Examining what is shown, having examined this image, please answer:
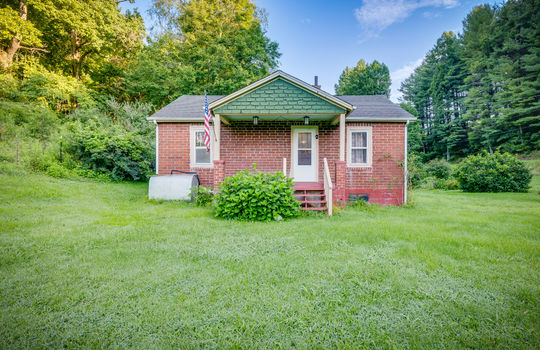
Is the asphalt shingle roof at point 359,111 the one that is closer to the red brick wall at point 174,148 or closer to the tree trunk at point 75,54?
the red brick wall at point 174,148

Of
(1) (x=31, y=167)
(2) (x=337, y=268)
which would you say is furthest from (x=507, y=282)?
(1) (x=31, y=167)

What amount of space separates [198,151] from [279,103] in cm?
419

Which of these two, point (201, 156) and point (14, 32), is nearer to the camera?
point (201, 156)

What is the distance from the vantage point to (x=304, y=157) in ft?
30.3

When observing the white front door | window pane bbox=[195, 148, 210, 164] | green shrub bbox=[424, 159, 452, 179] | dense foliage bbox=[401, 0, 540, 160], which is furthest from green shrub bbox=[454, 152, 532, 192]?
window pane bbox=[195, 148, 210, 164]

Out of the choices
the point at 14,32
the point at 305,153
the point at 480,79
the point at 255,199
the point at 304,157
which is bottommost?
the point at 255,199

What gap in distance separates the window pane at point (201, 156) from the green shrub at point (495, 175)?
47.0 feet

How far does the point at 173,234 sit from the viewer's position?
465 centimetres

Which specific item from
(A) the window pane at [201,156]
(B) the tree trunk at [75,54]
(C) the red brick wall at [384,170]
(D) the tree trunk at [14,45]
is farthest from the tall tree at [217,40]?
(C) the red brick wall at [384,170]

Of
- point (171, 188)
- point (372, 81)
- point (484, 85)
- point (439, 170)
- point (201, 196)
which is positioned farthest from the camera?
point (372, 81)

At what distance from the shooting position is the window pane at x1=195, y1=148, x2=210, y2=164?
9641 millimetres

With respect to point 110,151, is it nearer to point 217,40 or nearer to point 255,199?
point 255,199

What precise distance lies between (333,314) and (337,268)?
3.28ft

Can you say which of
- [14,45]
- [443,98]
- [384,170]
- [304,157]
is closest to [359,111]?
[384,170]
